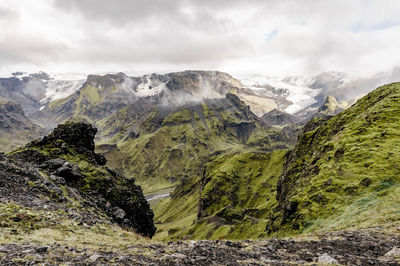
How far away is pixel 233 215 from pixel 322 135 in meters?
103

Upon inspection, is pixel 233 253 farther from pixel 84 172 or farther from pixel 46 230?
pixel 84 172

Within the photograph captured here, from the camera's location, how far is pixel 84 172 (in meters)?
55.8

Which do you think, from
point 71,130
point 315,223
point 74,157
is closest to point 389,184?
point 315,223

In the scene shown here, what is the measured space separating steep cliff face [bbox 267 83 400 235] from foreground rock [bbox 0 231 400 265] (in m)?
9.82

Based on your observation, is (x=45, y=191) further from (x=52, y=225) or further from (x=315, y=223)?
(x=315, y=223)

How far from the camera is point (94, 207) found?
44.2m

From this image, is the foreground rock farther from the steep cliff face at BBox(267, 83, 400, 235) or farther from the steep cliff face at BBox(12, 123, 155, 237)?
the steep cliff face at BBox(12, 123, 155, 237)

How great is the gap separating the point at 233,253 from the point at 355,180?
109 ft

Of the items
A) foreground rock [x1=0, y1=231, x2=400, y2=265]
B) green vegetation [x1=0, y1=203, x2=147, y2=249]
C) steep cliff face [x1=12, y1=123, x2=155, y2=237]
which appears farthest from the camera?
steep cliff face [x1=12, y1=123, x2=155, y2=237]

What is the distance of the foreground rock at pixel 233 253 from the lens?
15.3 m

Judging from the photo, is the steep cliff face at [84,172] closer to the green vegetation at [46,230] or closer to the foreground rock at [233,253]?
the green vegetation at [46,230]

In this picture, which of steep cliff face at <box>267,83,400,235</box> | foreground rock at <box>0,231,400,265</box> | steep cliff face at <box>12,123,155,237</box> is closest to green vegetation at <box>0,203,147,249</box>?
foreground rock at <box>0,231,400,265</box>

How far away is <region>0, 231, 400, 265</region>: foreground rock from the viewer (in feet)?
50.3

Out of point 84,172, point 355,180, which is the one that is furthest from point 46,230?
point 355,180
